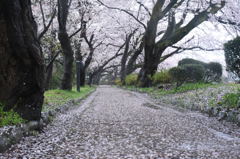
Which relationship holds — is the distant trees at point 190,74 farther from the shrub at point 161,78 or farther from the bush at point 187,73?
the shrub at point 161,78

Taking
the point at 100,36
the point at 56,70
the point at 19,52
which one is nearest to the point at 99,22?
the point at 100,36

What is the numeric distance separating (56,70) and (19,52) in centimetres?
2685

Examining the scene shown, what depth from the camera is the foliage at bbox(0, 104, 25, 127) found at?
13.5 ft

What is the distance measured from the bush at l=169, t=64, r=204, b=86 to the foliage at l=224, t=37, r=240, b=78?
4.88m

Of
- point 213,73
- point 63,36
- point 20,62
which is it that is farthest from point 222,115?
point 213,73

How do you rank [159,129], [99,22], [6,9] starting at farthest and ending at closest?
[99,22]
[159,129]
[6,9]

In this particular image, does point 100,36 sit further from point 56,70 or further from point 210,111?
point 210,111

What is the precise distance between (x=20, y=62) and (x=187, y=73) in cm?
1031

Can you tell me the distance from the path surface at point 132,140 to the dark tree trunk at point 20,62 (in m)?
0.67

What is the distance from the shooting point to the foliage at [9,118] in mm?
4120

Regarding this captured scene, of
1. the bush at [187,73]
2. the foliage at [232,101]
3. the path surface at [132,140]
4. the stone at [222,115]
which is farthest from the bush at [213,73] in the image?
the path surface at [132,140]

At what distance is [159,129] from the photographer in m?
5.33

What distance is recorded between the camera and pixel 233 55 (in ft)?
26.3

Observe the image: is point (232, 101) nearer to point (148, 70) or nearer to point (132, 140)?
point (132, 140)
